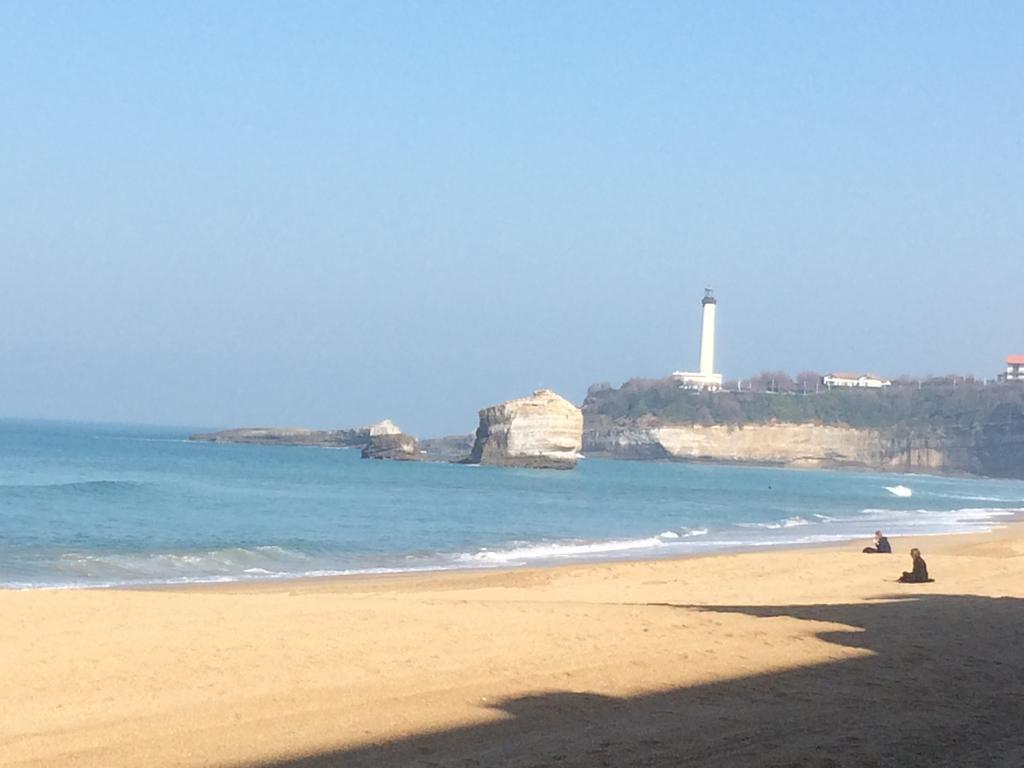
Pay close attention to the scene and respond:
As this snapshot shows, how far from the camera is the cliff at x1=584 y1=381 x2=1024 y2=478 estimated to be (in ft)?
501

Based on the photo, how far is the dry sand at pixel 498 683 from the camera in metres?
7.95

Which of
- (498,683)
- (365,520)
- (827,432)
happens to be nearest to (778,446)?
(827,432)

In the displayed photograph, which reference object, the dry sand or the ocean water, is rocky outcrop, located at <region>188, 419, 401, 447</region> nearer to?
the ocean water

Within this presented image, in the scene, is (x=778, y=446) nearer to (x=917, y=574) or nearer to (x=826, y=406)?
(x=826, y=406)

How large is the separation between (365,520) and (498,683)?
102 feet

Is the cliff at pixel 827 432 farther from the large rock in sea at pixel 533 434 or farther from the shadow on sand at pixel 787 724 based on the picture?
the shadow on sand at pixel 787 724

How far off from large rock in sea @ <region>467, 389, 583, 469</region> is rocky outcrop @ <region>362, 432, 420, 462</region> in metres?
10.5

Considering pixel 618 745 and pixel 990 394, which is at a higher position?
pixel 990 394

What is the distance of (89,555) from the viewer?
88.3 feet

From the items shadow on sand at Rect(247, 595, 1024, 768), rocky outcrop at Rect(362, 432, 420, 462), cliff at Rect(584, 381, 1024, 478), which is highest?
cliff at Rect(584, 381, 1024, 478)

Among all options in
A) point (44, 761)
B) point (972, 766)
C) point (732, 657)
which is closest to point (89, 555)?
point (732, 657)

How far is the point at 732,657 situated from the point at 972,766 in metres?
3.89

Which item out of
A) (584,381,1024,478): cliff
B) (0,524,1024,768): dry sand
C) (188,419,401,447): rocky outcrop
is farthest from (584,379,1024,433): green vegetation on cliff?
(0,524,1024,768): dry sand

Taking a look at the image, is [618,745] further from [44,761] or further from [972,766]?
[44,761]
